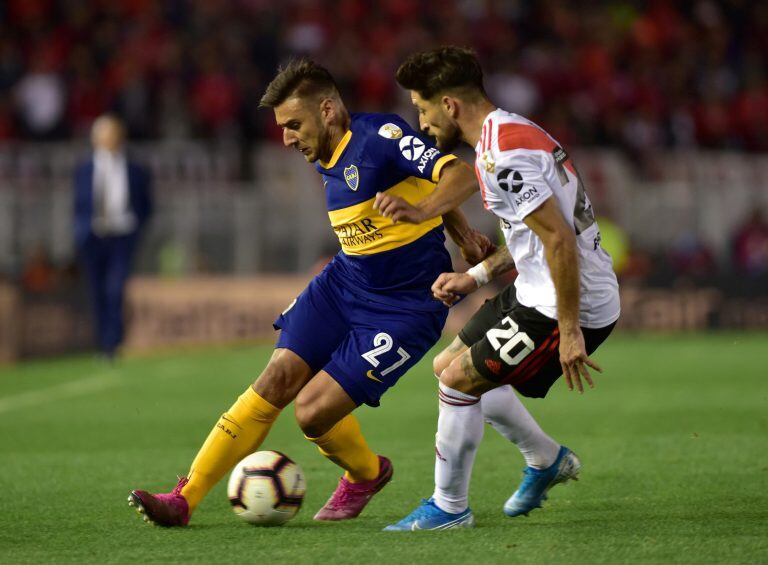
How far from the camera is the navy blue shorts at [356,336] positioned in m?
5.65

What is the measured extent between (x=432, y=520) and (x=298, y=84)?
191 cm

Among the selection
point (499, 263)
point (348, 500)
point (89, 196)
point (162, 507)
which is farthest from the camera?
point (89, 196)

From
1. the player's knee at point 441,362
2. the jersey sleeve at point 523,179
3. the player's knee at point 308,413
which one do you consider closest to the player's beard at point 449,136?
the jersey sleeve at point 523,179

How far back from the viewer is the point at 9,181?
52.3ft

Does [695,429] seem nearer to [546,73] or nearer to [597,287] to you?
[597,287]

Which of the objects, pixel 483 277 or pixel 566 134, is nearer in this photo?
pixel 483 277

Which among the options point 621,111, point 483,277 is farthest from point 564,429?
point 621,111

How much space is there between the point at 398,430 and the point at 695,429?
6.29 ft

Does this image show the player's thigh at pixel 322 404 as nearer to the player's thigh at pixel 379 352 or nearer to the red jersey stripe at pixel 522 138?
the player's thigh at pixel 379 352

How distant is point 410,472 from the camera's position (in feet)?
23.3

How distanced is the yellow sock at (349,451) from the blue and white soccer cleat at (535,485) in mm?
639

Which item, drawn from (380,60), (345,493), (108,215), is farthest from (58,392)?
(380,60)

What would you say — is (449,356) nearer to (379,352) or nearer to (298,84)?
(379,352)

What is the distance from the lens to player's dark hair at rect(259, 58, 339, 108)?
18.8 feet
